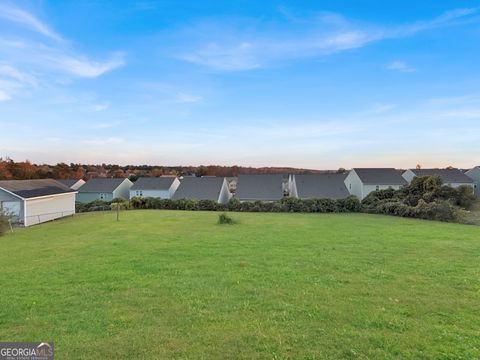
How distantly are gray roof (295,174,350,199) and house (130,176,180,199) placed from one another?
19.3 metres

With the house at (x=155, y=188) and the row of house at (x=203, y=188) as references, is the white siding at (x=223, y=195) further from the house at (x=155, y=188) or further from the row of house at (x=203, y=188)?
the house at (x=155, y=188)

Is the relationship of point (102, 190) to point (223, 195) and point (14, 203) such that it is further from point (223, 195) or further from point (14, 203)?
point (14, 203)

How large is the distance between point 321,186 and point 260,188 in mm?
7829

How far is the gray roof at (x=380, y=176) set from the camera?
3853cm

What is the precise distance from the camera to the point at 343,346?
405cm

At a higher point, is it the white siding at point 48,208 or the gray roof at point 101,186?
the gray roof at point 101,186

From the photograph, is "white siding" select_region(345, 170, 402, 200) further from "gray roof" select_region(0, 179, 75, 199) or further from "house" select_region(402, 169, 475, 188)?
"gray roof" select_region(0, 179, 75, 199)

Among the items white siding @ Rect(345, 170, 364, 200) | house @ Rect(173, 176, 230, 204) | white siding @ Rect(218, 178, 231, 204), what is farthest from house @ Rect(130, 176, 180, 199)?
white siding @ Rect(345, 170, 364, 200)

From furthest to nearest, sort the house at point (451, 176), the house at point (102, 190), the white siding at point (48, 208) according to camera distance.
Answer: the house at point (102, 190) → the house at point (451, 176) → the white siding at point (48, 208)

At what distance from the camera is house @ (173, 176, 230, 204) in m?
38.7

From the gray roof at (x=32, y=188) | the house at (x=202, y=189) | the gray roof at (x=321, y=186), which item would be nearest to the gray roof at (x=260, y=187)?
the house at (x=202, y=189)

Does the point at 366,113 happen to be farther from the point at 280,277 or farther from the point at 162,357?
Answer: the point at 162,357

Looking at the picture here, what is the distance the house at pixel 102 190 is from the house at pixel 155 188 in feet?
9.36

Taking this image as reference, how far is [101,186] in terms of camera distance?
48875 millimetres
